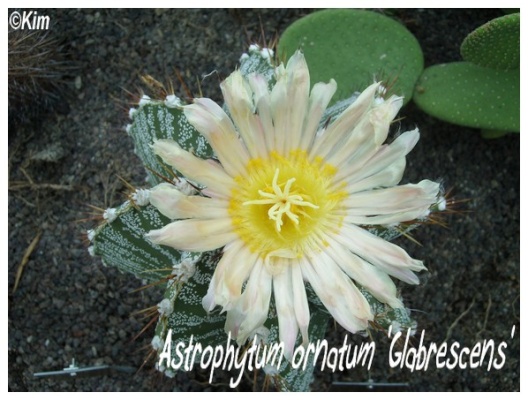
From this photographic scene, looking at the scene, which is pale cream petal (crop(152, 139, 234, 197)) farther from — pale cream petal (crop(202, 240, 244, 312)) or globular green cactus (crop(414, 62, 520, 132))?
globular green cactus (crop(414, 62, 520, 132))

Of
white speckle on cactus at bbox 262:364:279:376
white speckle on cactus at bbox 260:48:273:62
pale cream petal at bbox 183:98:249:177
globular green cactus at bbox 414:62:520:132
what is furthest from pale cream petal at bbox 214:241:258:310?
globular green cactus at bbox 414:62:520:132

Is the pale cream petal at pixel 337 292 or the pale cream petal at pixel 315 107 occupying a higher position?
the pale cream petal at pixel 315 107

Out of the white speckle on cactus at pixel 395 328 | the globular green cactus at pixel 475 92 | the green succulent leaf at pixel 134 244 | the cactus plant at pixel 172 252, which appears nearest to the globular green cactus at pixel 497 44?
the globular green cactus at pixel 475 92

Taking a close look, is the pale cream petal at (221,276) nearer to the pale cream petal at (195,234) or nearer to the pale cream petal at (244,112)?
the pale cream petal at (195,234)

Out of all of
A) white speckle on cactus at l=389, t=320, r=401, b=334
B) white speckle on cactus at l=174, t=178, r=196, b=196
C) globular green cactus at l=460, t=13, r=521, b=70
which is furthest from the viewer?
globular green cactus at l=460, t=13, r=521, b=70

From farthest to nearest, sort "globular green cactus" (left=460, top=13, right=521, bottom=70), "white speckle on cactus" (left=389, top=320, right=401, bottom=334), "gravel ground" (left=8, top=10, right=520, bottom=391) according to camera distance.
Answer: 1. "gravel ground" (left=8, top=10, right=520, bottom=391)
2. "globular green cactus" (left=460, top=13, right=521, bottom=70)
3. "white speckle on cactus" (left=389, top=320, right=401, bottom=334)

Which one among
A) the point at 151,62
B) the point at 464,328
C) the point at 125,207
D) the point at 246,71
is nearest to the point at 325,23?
the point at 246,71

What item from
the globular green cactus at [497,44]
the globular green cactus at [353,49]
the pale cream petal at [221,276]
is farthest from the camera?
the globular green cactus at [353,49]
